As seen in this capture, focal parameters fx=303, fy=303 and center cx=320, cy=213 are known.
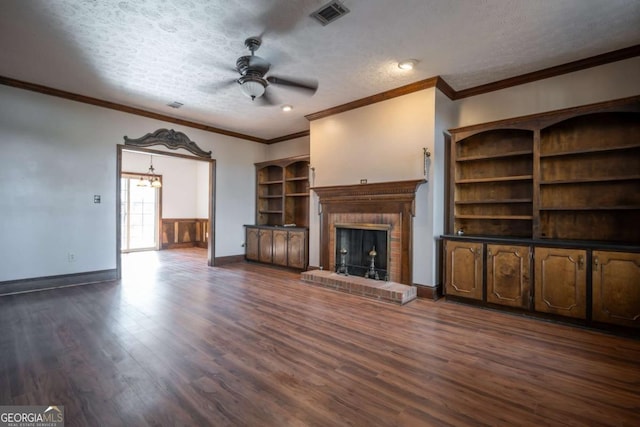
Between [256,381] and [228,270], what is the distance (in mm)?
4216

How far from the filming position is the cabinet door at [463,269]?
12.4 ft

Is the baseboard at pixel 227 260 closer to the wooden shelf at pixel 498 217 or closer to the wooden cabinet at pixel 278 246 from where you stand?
the wooden cabinet at pixel 278 246

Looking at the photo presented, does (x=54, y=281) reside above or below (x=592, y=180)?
below

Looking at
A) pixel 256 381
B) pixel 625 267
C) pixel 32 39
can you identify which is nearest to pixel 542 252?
pixel 625 267

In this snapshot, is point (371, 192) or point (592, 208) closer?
point (592, 208)

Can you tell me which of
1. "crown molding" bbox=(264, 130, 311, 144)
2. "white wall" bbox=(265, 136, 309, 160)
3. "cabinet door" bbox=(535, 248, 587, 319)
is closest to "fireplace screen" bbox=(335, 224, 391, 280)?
"cabinet door" bbox=(535, 248, 587, 319)

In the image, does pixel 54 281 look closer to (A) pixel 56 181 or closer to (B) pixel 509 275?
(A) pixel 56 181

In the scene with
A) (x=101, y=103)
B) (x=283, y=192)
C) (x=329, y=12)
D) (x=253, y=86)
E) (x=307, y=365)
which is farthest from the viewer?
(x=283, y=192)

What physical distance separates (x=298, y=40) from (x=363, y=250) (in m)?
3.15

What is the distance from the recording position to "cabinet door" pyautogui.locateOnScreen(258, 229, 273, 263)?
6.52 metres

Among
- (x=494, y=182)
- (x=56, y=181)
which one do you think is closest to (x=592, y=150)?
(x=494, y=182)

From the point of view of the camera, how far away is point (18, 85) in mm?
4230

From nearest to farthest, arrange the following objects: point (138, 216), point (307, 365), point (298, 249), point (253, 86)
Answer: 1. point (307, 365)
2. point (253, 86)
3. point (298, 249)
4. point (138, 216)

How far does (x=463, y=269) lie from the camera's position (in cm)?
390
